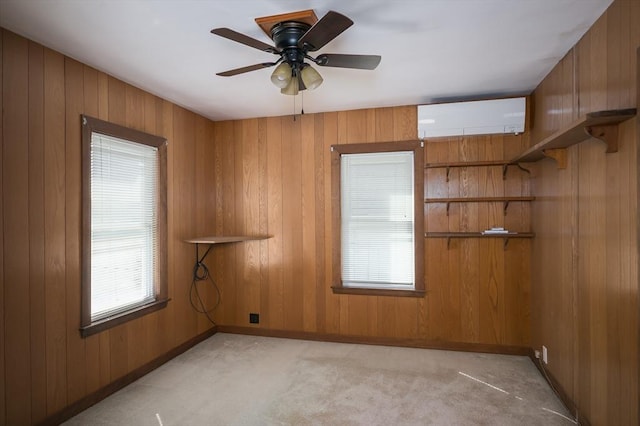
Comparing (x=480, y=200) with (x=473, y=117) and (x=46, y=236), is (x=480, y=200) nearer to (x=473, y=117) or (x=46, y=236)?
(x=473, y=117)

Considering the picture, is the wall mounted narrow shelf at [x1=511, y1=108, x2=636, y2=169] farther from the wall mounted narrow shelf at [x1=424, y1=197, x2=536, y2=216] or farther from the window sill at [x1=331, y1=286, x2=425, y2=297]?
the window sill at [x1=331, y1=286, x2=425, y2=297]

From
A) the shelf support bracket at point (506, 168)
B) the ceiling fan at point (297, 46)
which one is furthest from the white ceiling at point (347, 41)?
the shelf support bracket at point (506, 168)

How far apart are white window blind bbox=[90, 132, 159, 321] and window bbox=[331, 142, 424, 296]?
181cm

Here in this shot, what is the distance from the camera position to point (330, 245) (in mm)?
3934

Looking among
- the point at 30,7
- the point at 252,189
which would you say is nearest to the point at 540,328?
the point at 252,189

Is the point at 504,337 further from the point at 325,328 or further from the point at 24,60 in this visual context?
the point at 24,60

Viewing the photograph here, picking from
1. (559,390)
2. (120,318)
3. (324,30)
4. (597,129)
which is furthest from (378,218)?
(120,318)

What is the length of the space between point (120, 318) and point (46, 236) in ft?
2.93

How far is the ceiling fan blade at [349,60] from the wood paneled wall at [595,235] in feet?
4.03

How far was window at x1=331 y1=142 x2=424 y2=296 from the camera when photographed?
3699 mm

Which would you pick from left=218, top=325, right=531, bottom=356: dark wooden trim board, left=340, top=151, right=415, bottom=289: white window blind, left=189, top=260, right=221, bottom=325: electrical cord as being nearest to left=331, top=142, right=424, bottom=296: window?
left=340, top=151, right=415, bottom=289: white window blind

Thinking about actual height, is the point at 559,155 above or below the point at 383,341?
above

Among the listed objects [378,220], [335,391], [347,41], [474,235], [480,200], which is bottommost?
[335,391]

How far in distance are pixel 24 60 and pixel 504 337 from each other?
14.3 feet
